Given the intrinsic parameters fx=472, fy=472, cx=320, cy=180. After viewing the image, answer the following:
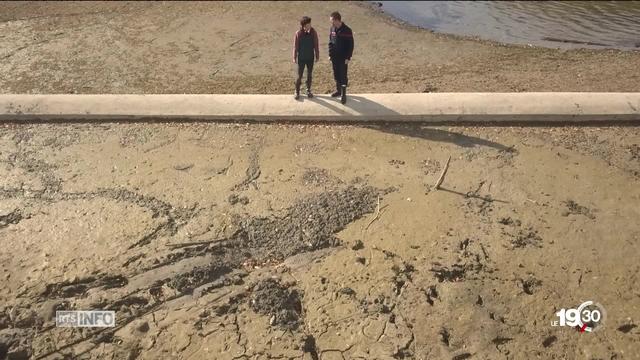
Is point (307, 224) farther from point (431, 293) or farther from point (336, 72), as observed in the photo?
point (336, 72)

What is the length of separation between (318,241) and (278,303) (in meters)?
0.85

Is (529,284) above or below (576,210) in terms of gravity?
below

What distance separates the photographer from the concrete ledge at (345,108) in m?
6.57

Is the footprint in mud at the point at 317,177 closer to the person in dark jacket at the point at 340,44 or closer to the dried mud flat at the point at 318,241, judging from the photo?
the dried mud flat at the point at 318,241

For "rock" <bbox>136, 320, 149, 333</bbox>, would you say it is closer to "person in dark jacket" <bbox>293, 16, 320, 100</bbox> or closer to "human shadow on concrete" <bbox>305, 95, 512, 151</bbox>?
"human shadow on concrete" <bbox>305, 95, 512, 151</bbox>

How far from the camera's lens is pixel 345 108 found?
6777 mm

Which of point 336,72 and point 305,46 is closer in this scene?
point 305,46

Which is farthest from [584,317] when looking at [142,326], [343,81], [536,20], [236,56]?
[536,20]

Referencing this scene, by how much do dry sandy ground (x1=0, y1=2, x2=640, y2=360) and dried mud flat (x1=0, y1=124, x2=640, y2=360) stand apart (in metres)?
0.02

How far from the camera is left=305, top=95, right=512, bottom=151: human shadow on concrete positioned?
6.23 m

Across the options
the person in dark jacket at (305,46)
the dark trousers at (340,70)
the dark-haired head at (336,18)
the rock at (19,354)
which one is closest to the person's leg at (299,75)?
the person in dark jacket at (305,46)

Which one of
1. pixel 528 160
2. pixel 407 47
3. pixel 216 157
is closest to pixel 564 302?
pixel 528 160

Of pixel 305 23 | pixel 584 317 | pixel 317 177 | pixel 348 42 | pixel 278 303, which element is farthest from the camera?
pixel 348 42

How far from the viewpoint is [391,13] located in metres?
12.1
